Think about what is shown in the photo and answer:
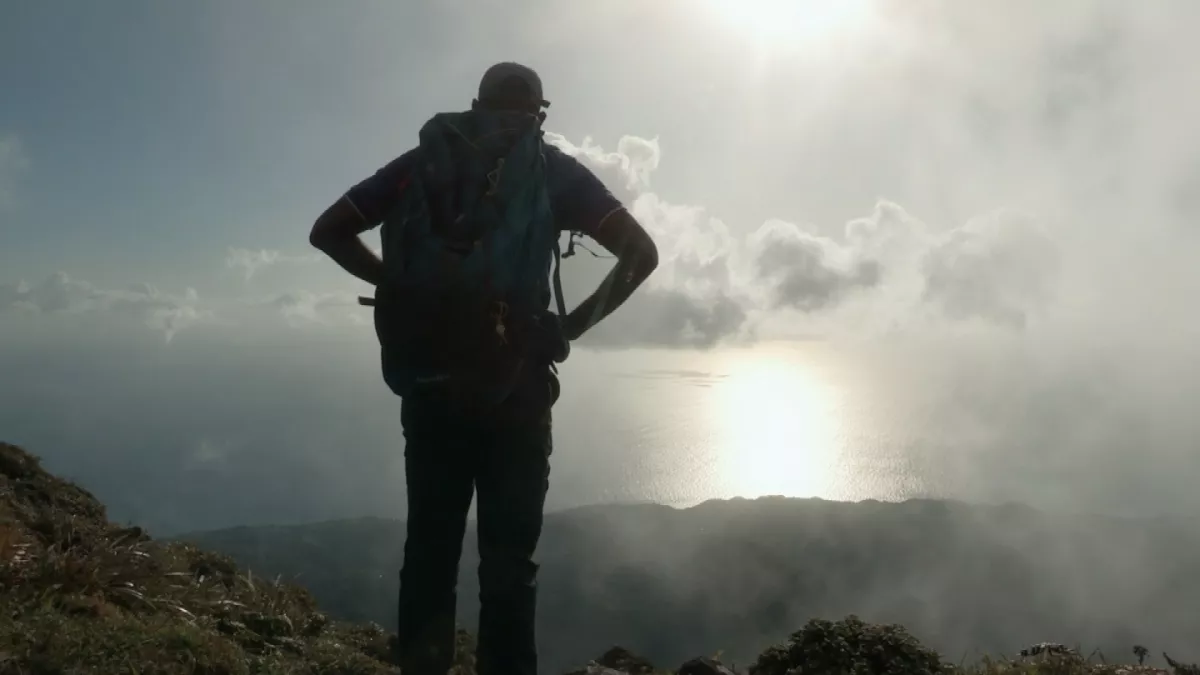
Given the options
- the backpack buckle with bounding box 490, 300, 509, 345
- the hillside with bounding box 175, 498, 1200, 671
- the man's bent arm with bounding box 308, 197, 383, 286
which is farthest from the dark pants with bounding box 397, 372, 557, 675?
the hillside with bounding box 175, 498, 1200, 671

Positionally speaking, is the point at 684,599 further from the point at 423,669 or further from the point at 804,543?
the point at 423,669

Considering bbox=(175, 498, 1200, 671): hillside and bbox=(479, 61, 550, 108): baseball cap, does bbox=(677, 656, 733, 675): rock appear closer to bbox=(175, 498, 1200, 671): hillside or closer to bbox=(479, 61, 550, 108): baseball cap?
bbox=(479, 61, 550, 108): baseball cap

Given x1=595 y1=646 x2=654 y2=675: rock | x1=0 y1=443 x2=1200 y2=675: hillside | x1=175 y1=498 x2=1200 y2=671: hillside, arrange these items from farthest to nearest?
x1=175 y1=498 x2=1200 y2=671: hillside → x1=595 y1=646 x2=654 y2=675: rock → x1=0 y1=443 x2=1200 y2=675: hillside

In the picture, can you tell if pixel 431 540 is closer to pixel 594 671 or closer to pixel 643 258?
pixel 643 258

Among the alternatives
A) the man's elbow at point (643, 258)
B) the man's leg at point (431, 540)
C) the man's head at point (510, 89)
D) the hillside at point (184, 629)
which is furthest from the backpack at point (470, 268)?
the hillside at point (184, 629)

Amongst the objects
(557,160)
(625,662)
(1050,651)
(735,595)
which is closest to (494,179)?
→ (557,160)

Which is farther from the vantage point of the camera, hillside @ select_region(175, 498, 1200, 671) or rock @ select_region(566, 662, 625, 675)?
hillside @ select_region(175, 498, 1200, 671)

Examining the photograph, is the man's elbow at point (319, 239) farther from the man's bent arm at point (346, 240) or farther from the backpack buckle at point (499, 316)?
the backpack buckle at point (499, 316)

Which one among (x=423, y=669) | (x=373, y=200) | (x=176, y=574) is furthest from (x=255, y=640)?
(x=373, y=200)

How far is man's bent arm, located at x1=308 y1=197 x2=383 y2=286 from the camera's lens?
344 cm

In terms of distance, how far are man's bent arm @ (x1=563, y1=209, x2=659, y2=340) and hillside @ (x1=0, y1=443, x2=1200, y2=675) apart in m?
2.80

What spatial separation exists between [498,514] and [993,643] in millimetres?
179563

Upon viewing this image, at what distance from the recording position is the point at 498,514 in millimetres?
3373

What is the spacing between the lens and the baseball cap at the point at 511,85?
3512 mm
